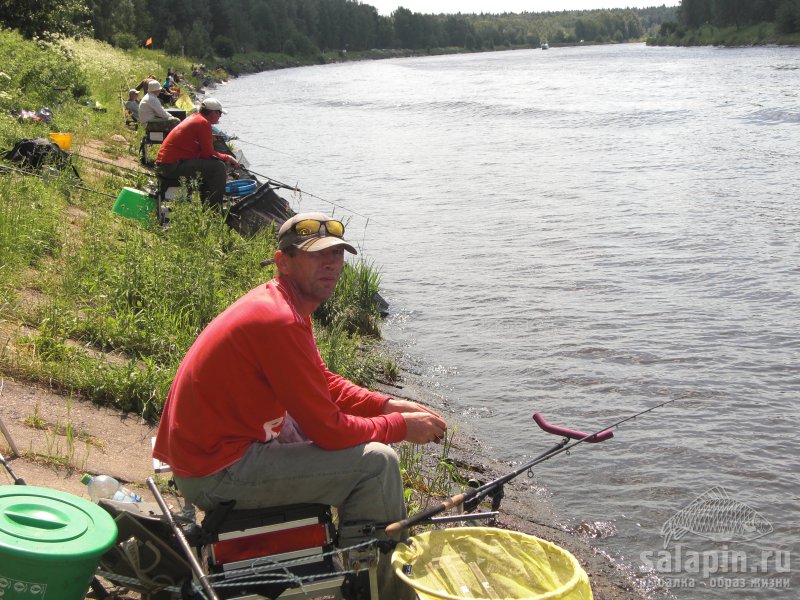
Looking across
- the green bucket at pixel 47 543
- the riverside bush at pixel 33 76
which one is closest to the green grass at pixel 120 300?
the green bucket at pixel 47 543

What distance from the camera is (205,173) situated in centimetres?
1059

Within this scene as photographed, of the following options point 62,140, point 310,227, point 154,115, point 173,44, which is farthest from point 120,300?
point 173,44

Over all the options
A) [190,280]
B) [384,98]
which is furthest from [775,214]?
[384,98]

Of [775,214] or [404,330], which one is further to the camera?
[775,214]

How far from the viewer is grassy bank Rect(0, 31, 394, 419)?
596cm

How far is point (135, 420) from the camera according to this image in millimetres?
5715

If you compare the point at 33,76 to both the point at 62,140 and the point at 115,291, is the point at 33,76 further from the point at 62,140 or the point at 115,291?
the point at 115,291

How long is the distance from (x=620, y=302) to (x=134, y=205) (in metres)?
5.54

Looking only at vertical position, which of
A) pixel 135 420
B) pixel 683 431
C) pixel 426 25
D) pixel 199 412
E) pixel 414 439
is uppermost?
pixel 426 25

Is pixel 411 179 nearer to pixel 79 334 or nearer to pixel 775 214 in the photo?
pixel 775 214

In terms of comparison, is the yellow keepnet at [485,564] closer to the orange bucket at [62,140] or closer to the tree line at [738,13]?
the orange bucket at [62,140]

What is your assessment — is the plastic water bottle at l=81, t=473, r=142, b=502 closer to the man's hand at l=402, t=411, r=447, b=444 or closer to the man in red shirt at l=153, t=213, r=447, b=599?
the man in red shirt at l=153, t=213, r=447, b=599

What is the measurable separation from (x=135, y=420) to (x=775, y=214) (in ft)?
40.2

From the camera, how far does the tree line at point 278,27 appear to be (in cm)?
2769
